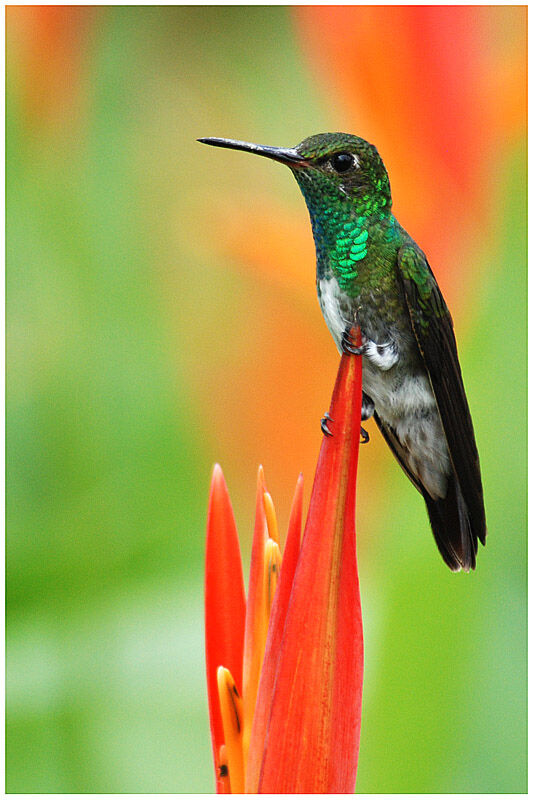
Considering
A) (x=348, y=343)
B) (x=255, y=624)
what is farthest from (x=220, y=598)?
(x=348, y=343)

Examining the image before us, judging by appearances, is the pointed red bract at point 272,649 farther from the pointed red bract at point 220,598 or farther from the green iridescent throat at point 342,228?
the green iridescent throat at point 342,228

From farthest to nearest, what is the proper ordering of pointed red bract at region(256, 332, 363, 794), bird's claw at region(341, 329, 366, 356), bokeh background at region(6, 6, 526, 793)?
bokeh background at region(6, 6, 526, 793) → bird's claw at region(341, 329, 366, 356) → pointed red bract at region(256, 332, 363, 794)

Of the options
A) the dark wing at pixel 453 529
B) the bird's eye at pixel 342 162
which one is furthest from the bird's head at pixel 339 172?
the dark wing at pixel 453 529

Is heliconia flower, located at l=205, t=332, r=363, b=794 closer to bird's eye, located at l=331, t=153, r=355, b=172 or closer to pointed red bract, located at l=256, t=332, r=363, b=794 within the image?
pointed red bract, located at l=256, t=332, r=363, b=794

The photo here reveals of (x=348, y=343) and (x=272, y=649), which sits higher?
(x=348, y=343)

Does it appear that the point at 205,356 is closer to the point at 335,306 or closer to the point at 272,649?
the point at 335,306

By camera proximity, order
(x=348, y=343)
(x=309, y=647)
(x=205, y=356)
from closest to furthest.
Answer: (x=309, y=647)
(x=348, y=343)
(x=205, y=356)

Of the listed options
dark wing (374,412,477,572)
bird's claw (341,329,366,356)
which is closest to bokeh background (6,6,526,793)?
dark wing (374,412,477,572)
